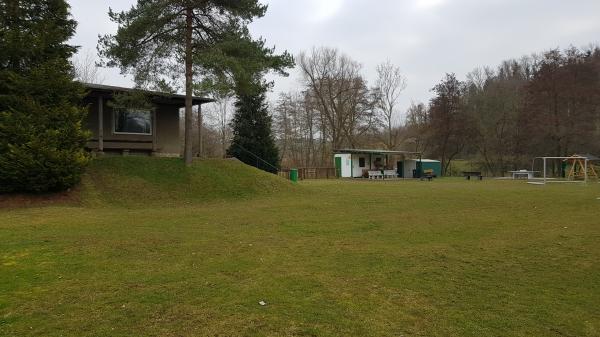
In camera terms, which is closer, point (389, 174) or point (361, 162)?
point (389, 174)

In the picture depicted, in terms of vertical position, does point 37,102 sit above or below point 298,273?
above

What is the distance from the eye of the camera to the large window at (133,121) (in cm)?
2048

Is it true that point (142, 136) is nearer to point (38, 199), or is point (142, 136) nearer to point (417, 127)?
point (38, 199)

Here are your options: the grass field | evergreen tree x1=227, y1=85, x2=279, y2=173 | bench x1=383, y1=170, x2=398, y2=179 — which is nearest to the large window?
the grass field

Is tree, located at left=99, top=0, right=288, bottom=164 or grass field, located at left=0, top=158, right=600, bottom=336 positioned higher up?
tree, located at left=99, top=0, right=288, bottom=164

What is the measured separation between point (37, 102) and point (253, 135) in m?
19.4

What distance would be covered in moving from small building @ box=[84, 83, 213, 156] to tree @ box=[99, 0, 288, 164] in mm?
1345

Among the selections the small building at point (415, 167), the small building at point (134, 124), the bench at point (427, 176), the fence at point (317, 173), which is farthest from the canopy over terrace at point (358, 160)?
the small building at point (134, 124)

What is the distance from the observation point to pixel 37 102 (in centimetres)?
1360

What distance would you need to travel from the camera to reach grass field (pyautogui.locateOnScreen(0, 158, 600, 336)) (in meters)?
4.09

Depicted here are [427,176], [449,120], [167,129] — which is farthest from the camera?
[449,120]

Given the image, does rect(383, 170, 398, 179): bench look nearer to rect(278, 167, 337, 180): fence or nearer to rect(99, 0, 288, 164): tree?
rect(278, 167, 337, 180): fence

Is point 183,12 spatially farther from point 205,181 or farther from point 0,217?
point 0,217

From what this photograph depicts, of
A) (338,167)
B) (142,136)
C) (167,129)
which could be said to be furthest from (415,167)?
(142,136)
